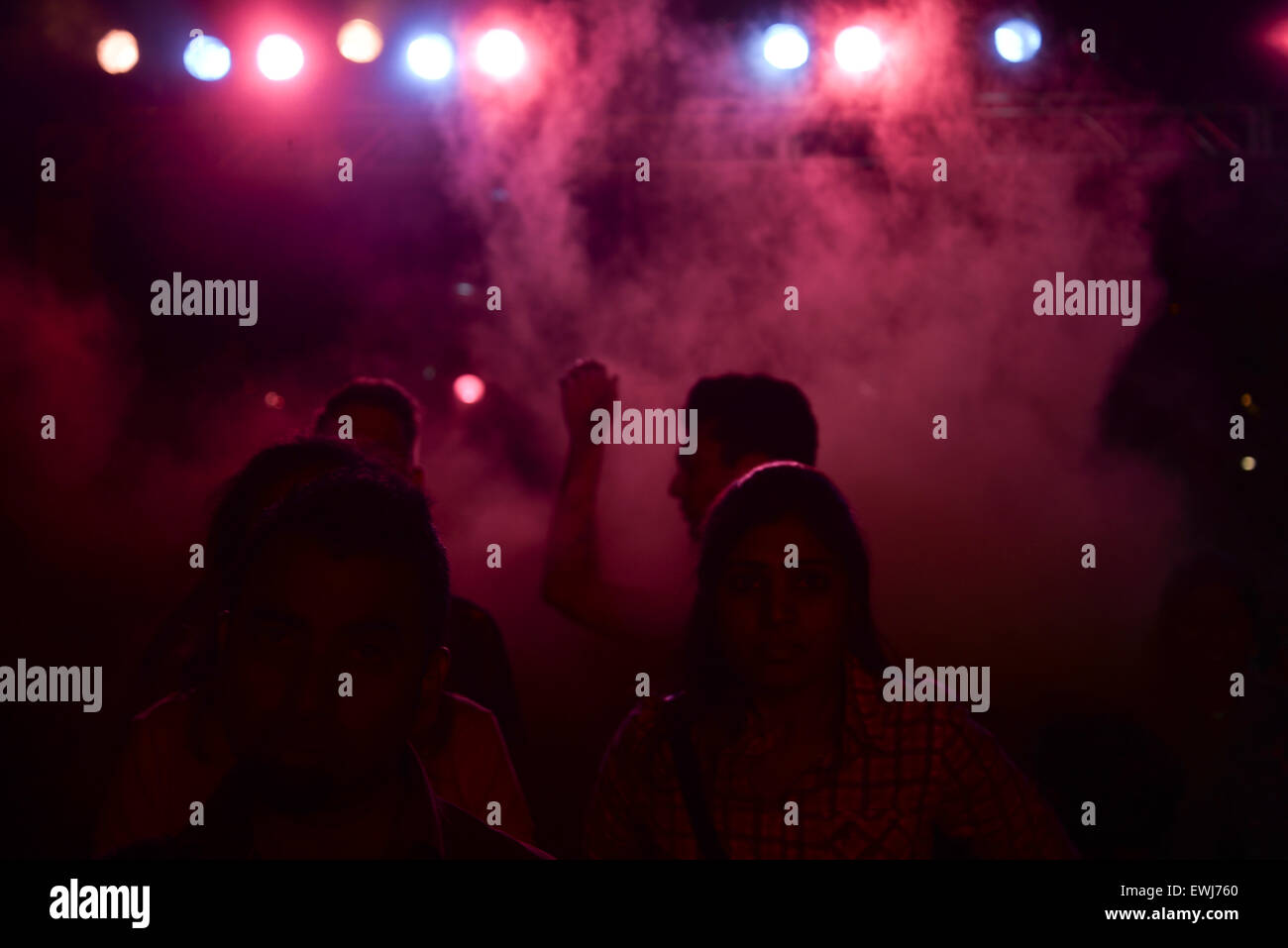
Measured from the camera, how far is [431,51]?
452 centimetres

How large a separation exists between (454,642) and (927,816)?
4.58 ft

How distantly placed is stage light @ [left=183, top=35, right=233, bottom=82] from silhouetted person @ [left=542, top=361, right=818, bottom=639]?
9.24ft

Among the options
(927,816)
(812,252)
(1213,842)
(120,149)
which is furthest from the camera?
(812,252)

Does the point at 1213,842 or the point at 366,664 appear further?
the point at 1213,842

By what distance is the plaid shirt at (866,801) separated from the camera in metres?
1.90

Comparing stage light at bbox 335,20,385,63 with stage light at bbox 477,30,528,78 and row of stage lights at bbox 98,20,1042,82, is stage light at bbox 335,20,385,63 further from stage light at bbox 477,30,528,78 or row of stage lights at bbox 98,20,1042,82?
stage light at bbox 477,30,528,78

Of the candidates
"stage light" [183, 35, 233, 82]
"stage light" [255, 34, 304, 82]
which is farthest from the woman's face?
"stage light" [183, 35, 233, 82]

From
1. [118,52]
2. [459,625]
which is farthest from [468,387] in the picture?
[459,625]

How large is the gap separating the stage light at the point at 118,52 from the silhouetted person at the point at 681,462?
3.14 meters

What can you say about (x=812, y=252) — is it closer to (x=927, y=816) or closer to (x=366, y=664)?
(x=927, y=816)

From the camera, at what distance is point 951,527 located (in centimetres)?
636

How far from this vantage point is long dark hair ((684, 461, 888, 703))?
84.1 inches

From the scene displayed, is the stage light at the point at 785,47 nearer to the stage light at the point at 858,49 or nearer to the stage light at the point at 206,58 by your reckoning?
the stage light at the point at 858,49
